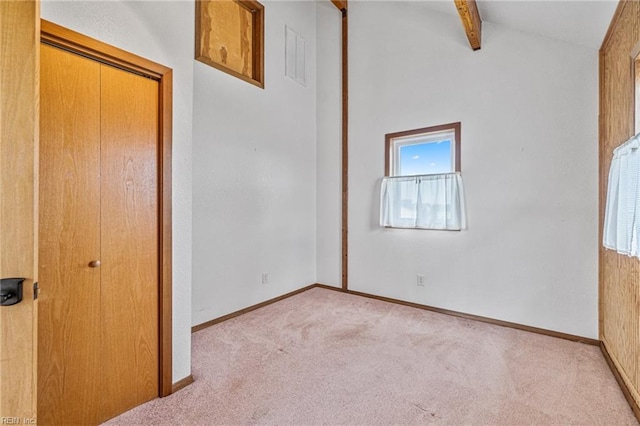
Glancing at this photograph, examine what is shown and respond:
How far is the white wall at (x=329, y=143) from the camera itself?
429 centimetres

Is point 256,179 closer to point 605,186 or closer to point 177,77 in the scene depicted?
point 177,77

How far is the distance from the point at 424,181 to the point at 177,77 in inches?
105

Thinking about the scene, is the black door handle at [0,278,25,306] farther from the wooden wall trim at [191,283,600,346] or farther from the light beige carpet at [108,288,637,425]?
the wooden wall trim at [191,283,600,346]

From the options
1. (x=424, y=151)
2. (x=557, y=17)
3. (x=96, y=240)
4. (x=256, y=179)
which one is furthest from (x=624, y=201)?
(x=256, y=179)

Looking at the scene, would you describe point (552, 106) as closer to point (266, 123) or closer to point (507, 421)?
point (507, 421)

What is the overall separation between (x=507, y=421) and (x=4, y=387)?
2.21 metres

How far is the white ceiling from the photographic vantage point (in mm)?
2213

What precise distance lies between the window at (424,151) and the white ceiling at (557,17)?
0.99m

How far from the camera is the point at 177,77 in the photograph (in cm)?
Result: 195

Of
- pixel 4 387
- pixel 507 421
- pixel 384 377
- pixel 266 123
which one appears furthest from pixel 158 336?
pixel 266 123

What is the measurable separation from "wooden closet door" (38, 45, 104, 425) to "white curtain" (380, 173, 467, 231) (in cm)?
295

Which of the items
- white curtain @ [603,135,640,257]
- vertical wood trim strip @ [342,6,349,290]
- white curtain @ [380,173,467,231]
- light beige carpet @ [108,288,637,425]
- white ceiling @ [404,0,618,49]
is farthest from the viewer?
vertical wood trim strip @ [342,6,349,290]

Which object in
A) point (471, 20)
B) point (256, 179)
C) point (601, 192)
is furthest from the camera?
point (256, 179)

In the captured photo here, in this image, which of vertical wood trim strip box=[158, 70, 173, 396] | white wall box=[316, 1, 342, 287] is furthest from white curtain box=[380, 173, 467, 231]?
vertical wood trim strip box=[158, 70, 173, 396]
